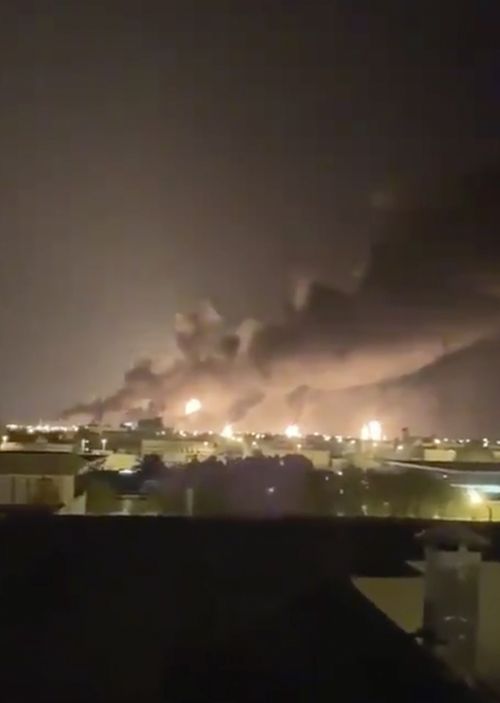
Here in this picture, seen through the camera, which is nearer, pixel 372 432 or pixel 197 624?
pixel 197 624

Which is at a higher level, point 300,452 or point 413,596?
point 300,452

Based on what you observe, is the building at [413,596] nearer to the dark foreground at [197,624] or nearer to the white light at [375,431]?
the dark foreground at [197,624]

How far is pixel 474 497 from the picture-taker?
2061cm

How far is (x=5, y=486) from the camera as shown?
24.2 m

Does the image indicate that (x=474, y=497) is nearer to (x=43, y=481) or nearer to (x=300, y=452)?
(x=43, y=481)

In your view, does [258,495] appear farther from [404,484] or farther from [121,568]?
[121,568]

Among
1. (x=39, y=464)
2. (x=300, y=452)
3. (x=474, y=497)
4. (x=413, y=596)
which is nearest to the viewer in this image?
(x=413, y=596)

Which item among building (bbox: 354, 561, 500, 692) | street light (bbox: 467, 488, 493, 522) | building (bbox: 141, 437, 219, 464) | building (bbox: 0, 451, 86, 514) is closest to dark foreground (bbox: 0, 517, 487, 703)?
building (bbox: 354, 561, 500, 692)

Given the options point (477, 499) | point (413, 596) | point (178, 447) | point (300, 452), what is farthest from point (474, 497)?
point (178, 447)

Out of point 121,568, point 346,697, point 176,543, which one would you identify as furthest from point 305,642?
point 176,543

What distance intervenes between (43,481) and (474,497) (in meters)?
8.44

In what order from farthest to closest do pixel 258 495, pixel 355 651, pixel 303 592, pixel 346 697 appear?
pixel 258 495 → pixel 303 592 → pixel 355 651 → pixel 346 697

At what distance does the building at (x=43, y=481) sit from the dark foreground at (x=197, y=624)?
879 centimetres

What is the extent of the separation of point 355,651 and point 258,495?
49.0 feet
